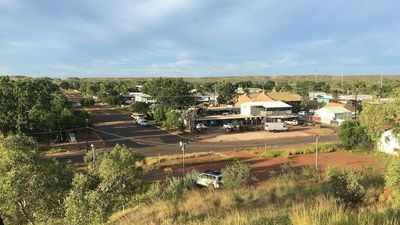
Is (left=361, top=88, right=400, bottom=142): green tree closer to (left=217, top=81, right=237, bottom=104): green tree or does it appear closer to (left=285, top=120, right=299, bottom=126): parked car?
(left=285, top=120, right=299, bottom=126): parked car

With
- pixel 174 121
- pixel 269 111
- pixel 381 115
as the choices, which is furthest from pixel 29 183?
pixel 269 111

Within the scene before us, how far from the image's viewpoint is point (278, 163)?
3431 centimetres

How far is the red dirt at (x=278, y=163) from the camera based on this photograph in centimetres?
3047

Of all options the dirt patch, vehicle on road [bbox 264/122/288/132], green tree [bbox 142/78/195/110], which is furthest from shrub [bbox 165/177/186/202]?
green tree [bbox 142/78/195/110]

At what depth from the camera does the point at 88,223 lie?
10.6 meters

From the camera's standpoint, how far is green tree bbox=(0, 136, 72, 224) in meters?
10.8

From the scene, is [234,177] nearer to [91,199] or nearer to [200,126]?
[91,199]

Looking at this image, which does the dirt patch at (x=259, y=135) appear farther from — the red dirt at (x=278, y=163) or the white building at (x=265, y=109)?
the red dirt at (x=278, y=163)

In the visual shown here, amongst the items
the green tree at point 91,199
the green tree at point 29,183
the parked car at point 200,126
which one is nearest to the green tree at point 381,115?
the green tree at point 91,199

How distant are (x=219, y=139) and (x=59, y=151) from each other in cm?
2005

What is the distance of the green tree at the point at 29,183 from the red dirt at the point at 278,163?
1714 cm

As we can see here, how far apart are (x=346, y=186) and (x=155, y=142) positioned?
34828 mm

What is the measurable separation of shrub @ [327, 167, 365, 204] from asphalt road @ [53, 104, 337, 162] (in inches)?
1043

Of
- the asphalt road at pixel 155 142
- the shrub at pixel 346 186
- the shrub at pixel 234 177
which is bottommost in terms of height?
the asphalt road at pixel 155 142
